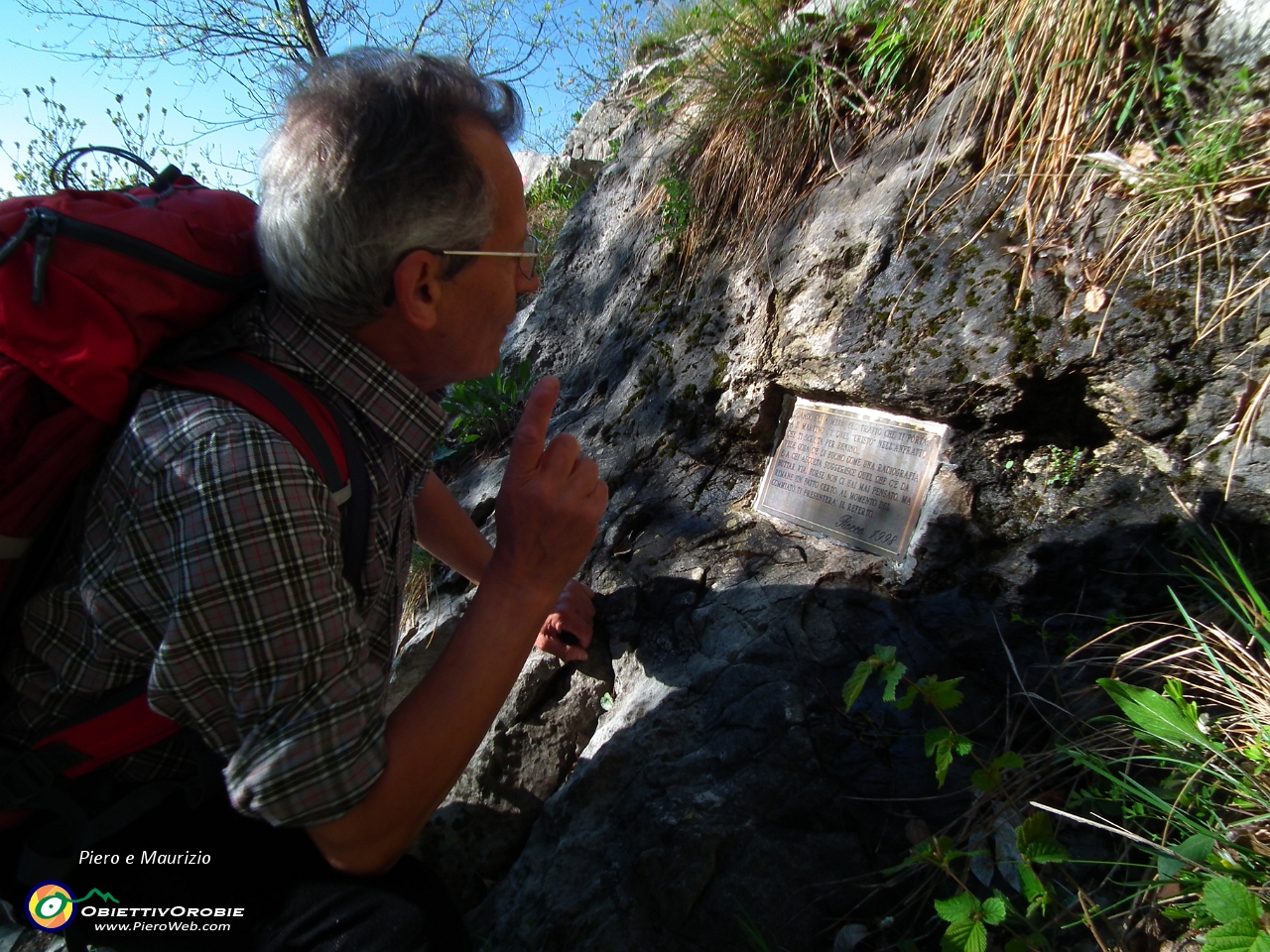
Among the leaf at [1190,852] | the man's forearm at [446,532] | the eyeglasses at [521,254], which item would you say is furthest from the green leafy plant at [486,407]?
the leaf at [1190,852]

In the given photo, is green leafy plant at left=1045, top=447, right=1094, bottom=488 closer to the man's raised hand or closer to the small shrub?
the man's raised hand

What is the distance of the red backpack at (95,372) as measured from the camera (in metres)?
1.28

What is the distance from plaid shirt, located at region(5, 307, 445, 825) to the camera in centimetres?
123

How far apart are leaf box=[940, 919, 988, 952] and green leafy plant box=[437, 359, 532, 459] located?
303cm

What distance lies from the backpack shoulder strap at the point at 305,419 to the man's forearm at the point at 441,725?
302 mm

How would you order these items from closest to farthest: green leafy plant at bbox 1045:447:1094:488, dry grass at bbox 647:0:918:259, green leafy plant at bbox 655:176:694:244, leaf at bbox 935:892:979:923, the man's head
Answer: leaf at bbox 935:892:979:923, the man's head, green leafy plant at bbox 1045:447:1094:488, dry grass at bbox 647:0:918:259, green leafy plant at bbox 655:176:694:244

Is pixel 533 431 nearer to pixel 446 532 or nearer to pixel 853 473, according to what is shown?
pixel 446 532

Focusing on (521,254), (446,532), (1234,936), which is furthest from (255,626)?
(1234,936)

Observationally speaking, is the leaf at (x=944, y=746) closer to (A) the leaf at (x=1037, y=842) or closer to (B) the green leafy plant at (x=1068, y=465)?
(A) the leaf at (x=1037, y=842)

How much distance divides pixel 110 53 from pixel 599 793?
1134 cm

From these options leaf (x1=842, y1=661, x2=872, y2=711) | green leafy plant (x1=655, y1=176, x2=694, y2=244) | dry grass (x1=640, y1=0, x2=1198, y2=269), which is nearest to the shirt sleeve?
leaf (x1=842, y1=661, x2=872, y2=711)

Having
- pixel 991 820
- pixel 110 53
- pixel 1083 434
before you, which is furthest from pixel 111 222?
pixel 110 53

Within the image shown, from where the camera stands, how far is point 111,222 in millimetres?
1395

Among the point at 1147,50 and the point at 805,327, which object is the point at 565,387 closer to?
the point at 805,327
